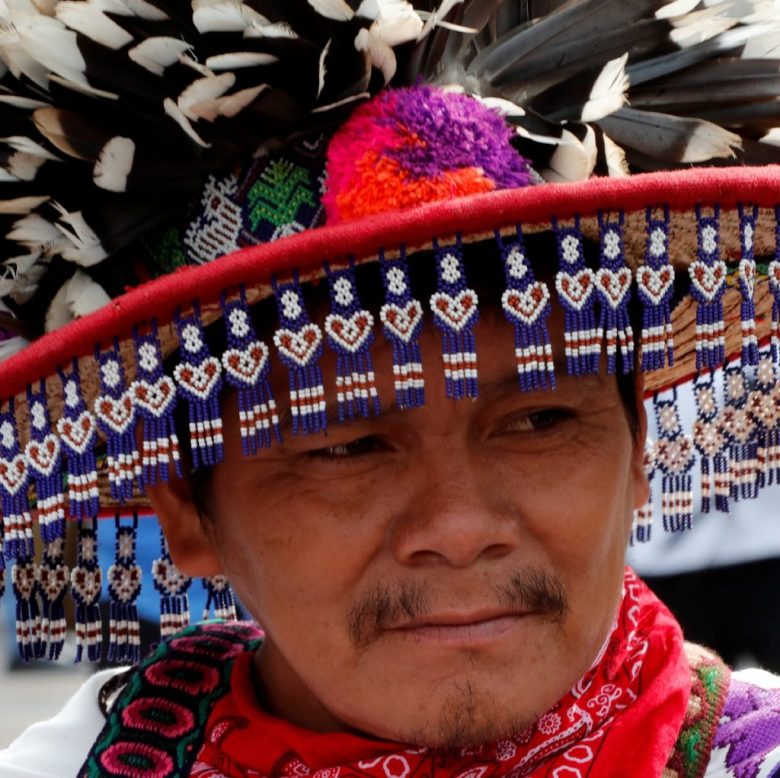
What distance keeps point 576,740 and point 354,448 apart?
23.9 inches

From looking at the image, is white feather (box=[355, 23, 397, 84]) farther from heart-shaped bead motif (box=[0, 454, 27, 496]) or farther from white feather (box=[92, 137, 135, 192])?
heart-shaped bead motif (box=[0, 454, 27, 496])

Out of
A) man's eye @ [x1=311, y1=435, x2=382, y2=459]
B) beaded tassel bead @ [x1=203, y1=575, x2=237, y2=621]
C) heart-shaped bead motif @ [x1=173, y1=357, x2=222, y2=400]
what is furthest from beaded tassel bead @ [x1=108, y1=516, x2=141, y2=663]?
heart-shaped bead motif @ [x1=173, y1=357, x2=222, y2=400]

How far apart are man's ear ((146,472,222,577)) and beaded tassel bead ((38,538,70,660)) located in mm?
215

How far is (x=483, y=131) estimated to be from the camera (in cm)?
187

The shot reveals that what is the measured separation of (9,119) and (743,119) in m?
1.20

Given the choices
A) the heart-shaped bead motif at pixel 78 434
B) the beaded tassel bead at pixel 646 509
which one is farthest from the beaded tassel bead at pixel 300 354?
the beaded tassel bead at pixel 646 509

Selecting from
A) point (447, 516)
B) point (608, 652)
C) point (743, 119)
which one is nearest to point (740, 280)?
point (743, 119)

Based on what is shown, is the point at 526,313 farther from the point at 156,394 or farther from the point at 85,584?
the point at 85,584

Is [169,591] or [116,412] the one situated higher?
[116,412]

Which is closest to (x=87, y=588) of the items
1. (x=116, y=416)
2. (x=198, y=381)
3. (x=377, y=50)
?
(x=116, y=416)

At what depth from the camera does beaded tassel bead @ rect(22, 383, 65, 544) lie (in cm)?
196

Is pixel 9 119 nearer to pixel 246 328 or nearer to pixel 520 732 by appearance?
pixel 246 328

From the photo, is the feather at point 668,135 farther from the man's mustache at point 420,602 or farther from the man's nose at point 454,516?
the man's mustache at point 420,602

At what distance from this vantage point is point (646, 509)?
8.77 ft
